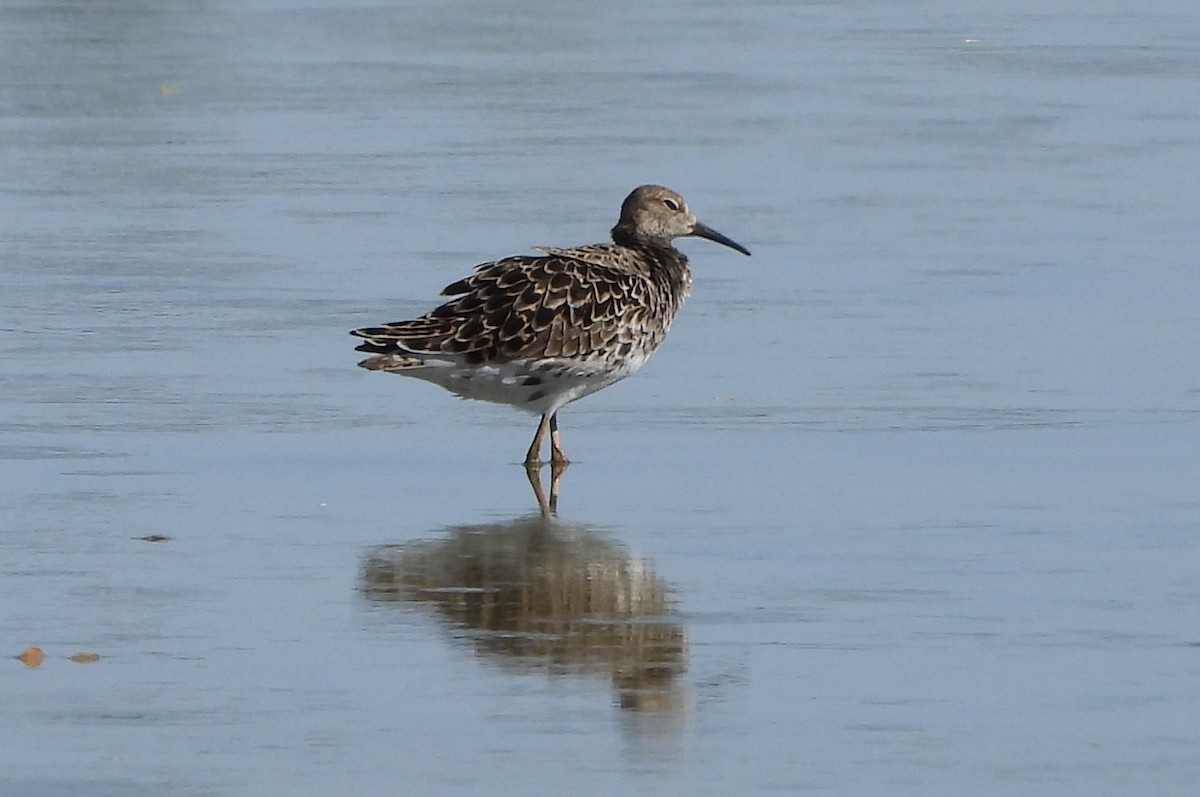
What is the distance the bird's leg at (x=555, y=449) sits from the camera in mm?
9070

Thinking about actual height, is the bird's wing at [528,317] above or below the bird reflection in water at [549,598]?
above

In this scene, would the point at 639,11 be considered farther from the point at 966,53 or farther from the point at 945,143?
the point at 945,143

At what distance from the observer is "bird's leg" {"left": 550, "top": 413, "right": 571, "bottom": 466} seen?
9.07m

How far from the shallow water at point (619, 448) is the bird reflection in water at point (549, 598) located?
0.02 m

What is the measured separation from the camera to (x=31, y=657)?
21.0 ft

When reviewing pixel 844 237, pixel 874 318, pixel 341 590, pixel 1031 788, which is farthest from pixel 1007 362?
pixel 1031 788

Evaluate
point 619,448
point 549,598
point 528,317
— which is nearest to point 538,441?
point 619,448

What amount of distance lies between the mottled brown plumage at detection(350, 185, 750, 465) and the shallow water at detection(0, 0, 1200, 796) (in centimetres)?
23

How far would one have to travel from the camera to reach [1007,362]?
10250 mm

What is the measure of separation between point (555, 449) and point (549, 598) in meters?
2.06

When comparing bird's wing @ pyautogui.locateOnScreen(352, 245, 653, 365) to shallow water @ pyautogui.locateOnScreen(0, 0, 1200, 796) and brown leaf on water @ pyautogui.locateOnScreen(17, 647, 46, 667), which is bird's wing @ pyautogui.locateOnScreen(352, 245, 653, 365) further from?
brown leaf on water @ pyautogui.locateOnScreen(17, 647, 46, 667)

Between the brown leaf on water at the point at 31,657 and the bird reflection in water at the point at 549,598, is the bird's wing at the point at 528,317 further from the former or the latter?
the brown leaf on water at the point at 31,657

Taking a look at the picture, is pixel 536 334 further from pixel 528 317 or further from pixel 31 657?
pixel 31 657

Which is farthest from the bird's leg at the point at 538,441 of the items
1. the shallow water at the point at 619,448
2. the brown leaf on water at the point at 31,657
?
the brown leaf on water at the point at 31,657
